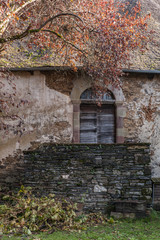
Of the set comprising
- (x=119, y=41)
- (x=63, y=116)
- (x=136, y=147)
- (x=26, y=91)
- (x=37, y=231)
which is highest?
(x=119, y=41)

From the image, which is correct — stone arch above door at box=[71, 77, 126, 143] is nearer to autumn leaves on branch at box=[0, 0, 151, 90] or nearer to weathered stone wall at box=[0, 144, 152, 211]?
autumn leaves on branch at box=[0, 0, 151, 90]

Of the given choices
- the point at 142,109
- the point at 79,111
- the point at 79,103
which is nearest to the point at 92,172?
the point at 79,111

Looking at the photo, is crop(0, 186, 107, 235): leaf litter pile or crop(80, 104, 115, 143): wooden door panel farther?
crop(80, 104, 115, 143): wooden door panel

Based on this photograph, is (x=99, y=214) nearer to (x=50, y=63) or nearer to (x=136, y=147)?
(x=136, y=147)

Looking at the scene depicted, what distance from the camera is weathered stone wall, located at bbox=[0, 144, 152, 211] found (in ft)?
17.6

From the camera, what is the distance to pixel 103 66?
6531 mm

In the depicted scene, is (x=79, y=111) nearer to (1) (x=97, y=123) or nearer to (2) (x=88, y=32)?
(1) (x=97, y=123)

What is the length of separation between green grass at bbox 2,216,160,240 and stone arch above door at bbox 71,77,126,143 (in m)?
3.66

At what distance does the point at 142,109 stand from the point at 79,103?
2140 millimetres

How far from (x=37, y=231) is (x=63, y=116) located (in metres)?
4.39

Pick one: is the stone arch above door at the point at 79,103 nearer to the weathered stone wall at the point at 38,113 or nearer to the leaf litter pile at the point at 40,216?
the weathered stone wall at the point at 38,113

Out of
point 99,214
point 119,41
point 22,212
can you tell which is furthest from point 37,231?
point 119,41

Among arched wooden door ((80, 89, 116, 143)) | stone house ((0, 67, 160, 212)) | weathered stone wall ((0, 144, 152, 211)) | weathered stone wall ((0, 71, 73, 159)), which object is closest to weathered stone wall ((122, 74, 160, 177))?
stone house ((0, 67, 160, 212))

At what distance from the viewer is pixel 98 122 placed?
8.76m
